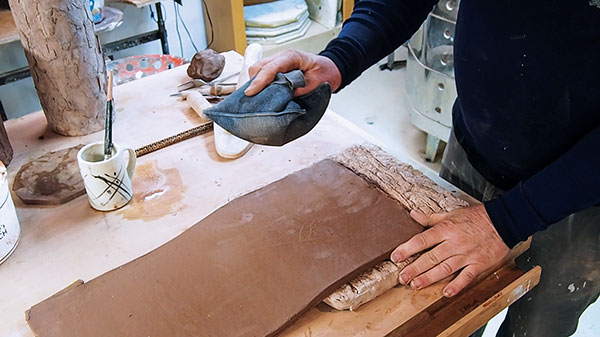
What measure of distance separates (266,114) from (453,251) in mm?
369

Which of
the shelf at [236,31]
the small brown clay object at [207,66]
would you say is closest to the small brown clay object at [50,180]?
the small brown clay object at [207,66]

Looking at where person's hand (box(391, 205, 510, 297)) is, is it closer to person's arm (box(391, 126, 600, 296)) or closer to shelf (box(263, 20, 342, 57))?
person's arm (box(391, 126, 600, 296))

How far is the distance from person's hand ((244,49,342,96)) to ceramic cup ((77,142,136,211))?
258 mm

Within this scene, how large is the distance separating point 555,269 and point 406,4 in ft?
2.06

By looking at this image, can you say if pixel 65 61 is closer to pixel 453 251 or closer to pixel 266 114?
pixel 266 114

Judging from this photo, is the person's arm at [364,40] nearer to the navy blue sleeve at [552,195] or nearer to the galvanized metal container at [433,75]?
the navy blue sleeve at [552,195]

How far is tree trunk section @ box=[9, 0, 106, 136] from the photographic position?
3.25 feet

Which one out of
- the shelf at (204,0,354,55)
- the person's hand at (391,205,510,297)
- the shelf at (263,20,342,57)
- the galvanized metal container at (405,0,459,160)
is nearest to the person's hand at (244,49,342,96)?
the person's hand at (391,205,510,297)

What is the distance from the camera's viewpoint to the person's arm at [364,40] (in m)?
1.03

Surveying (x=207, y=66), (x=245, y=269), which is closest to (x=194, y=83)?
(x=207, y=66)

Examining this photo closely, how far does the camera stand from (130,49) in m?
2.34

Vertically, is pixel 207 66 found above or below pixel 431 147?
above

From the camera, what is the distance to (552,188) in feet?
2.61

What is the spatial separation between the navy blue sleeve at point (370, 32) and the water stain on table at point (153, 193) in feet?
1.32
